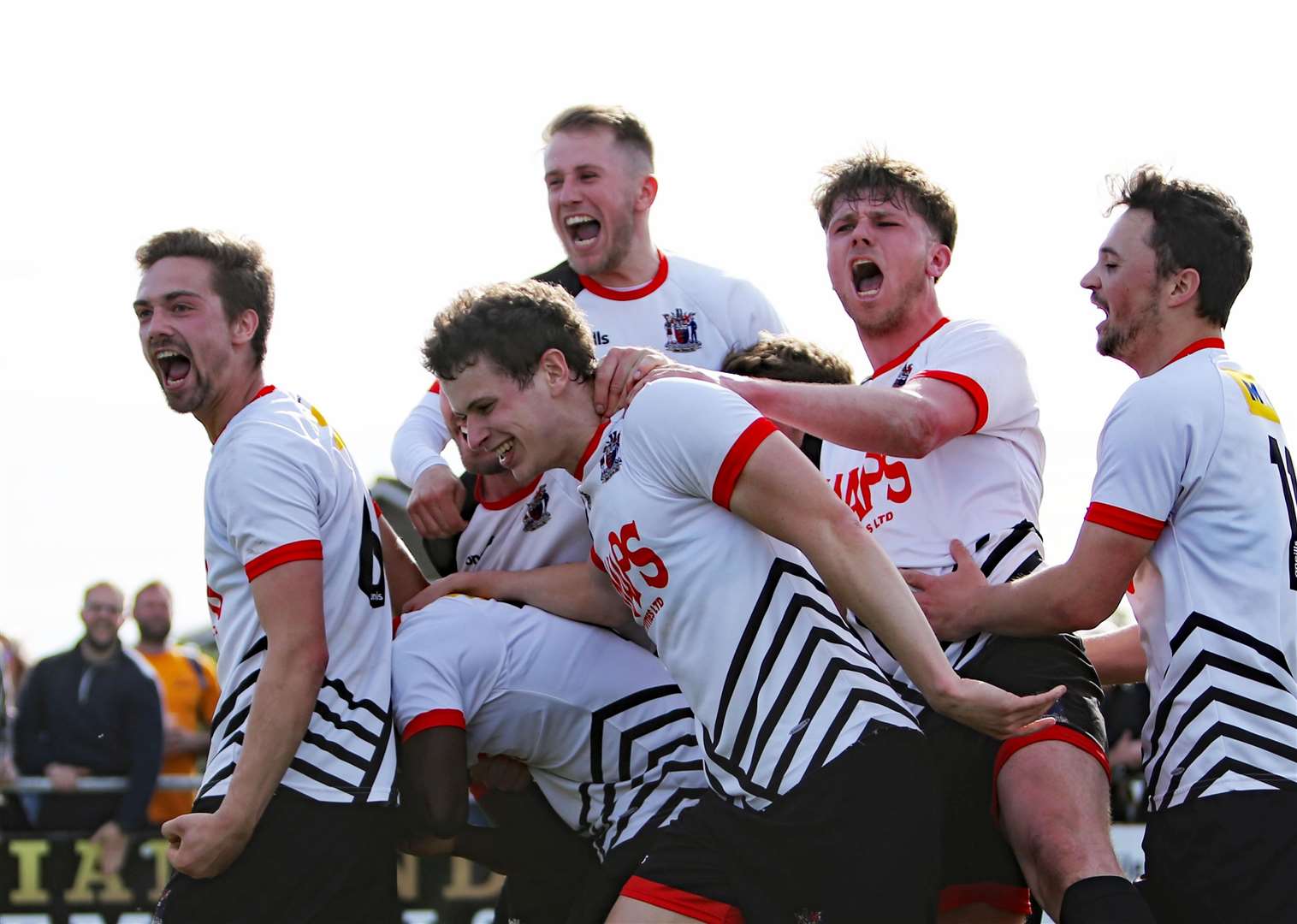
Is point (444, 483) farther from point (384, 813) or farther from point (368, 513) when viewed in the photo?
point (384, 813)

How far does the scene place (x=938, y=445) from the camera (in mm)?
4078

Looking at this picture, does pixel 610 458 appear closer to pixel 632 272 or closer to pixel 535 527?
pixel 535 527

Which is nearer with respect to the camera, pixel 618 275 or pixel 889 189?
pixel 889 189

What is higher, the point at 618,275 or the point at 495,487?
the point at 618,275

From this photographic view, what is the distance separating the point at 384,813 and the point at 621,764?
24.3 inches

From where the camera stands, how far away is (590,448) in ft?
12.6

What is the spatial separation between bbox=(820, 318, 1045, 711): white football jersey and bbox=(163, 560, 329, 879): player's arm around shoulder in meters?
1.45

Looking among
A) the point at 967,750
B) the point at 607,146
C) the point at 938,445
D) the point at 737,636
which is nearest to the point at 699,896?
the point at 737,636

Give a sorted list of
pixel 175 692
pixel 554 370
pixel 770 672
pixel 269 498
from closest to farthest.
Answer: pixel 770 672, pixel 269 498, pixel 554 370, pixel 175 692

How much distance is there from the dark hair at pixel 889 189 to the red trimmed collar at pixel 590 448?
117 centimetres

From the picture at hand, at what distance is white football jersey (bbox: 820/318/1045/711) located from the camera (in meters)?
4.11

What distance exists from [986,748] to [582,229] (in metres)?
2.18

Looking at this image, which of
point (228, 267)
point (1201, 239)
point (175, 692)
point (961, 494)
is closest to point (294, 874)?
point (228, 267)

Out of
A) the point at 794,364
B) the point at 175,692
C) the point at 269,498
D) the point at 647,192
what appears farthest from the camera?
the point at 175,692
